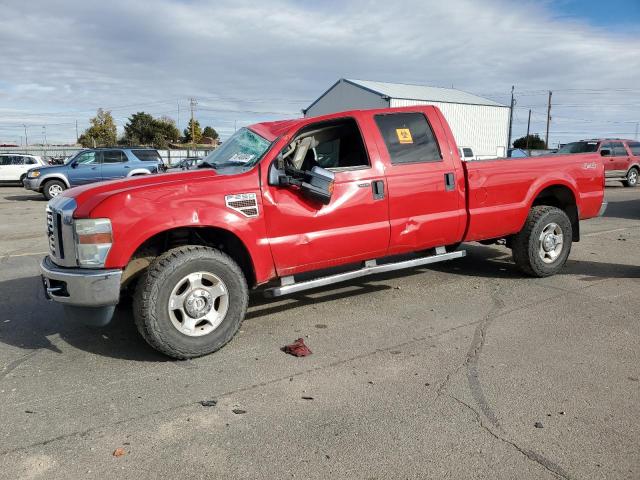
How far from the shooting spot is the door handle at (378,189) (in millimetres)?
4988

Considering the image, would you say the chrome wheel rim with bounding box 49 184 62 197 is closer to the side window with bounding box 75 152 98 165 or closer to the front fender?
the side window with bounding box 75 152 98 165

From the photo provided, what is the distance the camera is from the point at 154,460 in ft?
9.30

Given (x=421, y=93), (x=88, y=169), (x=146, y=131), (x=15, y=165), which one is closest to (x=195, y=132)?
(x=146, y=131)

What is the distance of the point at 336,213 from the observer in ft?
15.7

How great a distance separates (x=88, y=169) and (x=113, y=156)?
102 centimetres

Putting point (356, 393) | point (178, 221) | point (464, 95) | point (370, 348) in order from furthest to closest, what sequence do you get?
point (464, 95) < point (370, 348) < point (178, 221) < point (356, 393)

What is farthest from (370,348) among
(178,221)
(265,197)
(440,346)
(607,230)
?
(607,230)

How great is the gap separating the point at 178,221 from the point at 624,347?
12.1 ft

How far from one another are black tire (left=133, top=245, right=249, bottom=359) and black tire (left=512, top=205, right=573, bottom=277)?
3.59 m

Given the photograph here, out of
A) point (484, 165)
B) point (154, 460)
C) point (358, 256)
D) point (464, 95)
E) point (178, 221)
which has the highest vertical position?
point (464, 95)

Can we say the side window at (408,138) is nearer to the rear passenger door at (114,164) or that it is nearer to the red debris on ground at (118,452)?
the red debris on ground at (118,452)

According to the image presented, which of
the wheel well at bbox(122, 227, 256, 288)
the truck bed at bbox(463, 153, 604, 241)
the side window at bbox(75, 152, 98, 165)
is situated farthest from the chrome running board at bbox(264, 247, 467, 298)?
the side window at bbox(75, 152, 98, 165)

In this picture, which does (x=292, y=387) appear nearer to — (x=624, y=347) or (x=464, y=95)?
(x=624, y=347)

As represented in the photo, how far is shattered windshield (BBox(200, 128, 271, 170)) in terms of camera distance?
187 inches
